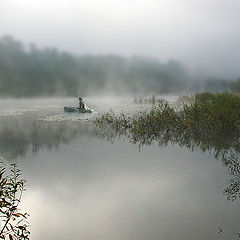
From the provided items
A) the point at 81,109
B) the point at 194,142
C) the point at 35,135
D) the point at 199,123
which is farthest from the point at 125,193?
the point at 81,109

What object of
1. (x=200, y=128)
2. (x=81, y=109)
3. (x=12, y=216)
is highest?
(x=81, y=109)

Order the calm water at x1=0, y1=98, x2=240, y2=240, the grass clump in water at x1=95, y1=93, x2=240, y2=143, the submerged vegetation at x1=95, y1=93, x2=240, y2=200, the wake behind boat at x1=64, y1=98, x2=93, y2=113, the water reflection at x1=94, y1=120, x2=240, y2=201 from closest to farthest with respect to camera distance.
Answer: the calm water at x1=0, y1=98, x2=240, y2=240, the water reflection at x1=94, y1=120, x2=240, y2=201, the submerged vegetation at x1=95, y1=93, x2=240, y2=200, the grass clump in water at x1=95, y1=93, x2=240, y2=143, the wake behind boat at x1=64, y1=98, x2=93, y2=113

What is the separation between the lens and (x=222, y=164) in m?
11.7

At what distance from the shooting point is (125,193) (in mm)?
8672


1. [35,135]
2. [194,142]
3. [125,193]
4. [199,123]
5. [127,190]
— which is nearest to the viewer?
[125,193]

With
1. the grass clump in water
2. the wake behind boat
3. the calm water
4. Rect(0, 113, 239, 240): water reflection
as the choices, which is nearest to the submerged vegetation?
the grass clump in water

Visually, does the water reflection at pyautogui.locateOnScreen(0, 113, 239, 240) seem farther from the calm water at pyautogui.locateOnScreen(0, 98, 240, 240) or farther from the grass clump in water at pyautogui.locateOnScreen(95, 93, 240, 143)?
the grass clump in water at pyautogui.locateOnScreen(95, 93, 240, 143)

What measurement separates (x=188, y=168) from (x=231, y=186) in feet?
8.13

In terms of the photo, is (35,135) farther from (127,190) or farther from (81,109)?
(81,109)

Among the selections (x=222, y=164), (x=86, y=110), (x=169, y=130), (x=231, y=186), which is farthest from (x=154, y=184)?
(x=86, y=110)

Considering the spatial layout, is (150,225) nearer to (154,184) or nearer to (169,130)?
(154,184)

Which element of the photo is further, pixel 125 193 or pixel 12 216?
pixel 125 193

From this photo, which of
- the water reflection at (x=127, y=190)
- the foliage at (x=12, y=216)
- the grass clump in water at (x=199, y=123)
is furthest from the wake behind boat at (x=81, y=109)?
the foliage at (x=12, y=216)

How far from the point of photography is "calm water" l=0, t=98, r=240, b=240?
6527 millimetres
